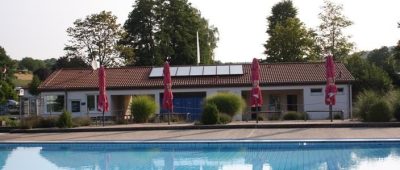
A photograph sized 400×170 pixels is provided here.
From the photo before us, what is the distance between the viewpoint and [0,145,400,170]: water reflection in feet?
45.1

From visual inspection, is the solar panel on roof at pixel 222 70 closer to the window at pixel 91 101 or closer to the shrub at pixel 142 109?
the window at pixel 91 101

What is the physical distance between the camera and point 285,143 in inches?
667

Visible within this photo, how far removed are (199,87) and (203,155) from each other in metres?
17.5

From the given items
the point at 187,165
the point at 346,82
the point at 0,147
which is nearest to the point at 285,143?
the point at 187,165

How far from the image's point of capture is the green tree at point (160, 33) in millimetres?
50938

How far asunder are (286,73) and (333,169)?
887 inches

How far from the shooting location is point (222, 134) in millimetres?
19906

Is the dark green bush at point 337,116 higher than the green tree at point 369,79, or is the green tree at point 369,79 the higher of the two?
the green tree at point 369,79

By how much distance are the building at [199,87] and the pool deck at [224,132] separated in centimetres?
1008

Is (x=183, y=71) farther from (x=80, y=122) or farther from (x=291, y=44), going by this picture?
(x=291, y=44)

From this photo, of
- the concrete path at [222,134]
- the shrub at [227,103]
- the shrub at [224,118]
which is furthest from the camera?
the shrub at [227,103]

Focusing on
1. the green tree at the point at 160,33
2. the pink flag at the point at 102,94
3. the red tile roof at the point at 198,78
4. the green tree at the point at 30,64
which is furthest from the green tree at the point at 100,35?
the green tree at the point at 30,64

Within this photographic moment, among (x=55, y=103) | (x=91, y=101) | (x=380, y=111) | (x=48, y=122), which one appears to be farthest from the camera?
(x=55, y=103)

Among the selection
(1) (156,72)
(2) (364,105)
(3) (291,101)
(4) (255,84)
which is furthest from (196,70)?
(2) (364,105)
